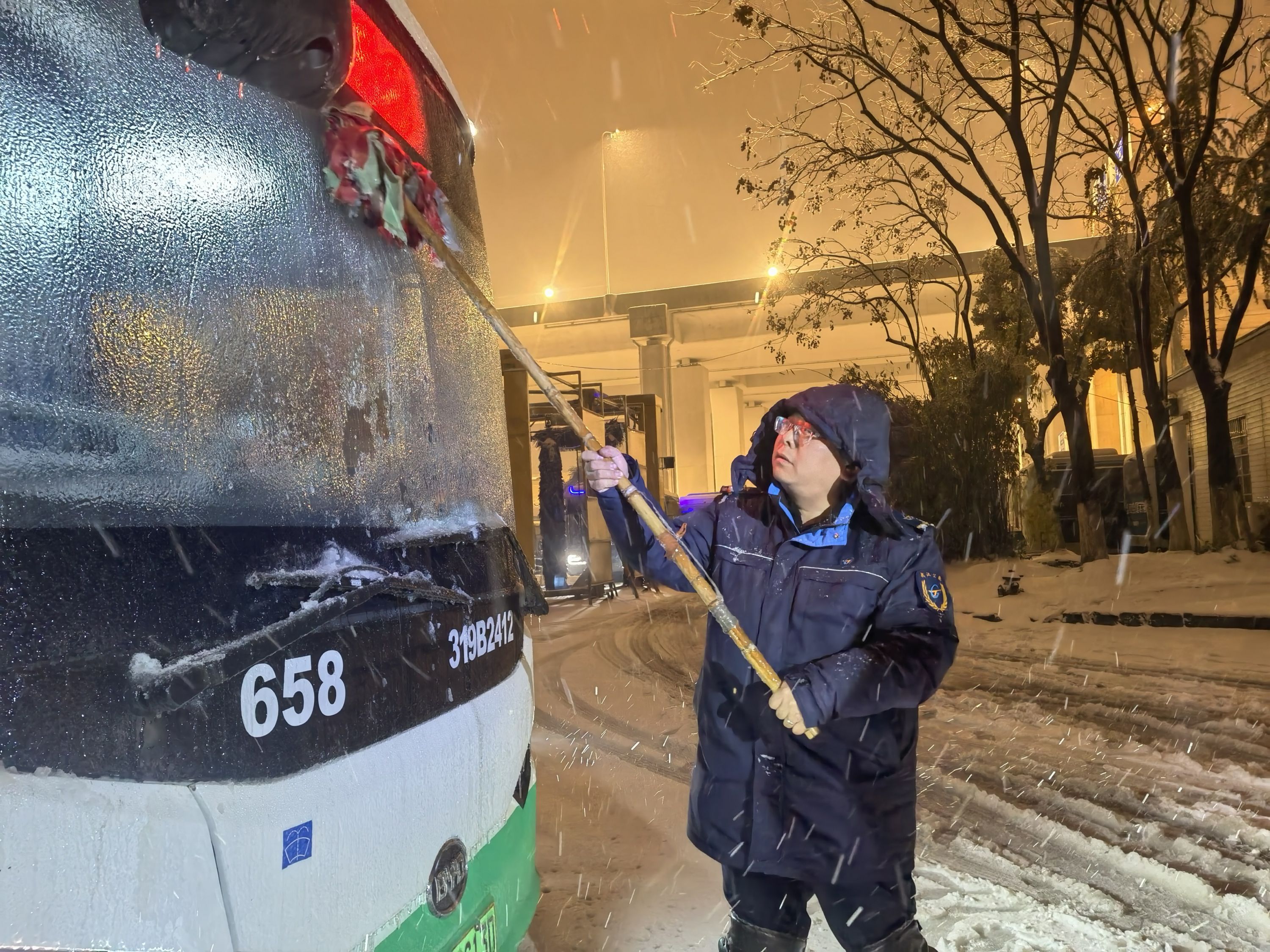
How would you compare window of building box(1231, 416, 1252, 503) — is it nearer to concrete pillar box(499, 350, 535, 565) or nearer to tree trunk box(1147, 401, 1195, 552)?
tree trunk box(1147, 401, 1195, 552)

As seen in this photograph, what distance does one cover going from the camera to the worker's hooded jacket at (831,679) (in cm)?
203

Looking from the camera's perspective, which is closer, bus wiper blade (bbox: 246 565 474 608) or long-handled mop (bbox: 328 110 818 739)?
bus wiper blade (bbox: 246 565 474 608)

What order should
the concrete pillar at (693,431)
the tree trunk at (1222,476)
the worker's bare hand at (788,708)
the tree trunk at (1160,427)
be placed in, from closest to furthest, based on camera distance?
the worker's bare hand at (788,708) < the tree trunk at (1222,476) < the tree trunk at (1160,427) < the concrete pillar at (693,431)

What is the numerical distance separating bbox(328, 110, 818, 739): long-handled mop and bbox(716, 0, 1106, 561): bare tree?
11514 mm

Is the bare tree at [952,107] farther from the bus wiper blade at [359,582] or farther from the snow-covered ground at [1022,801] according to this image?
the bus wiper blade at [359,582]

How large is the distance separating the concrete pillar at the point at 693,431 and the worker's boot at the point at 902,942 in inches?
956

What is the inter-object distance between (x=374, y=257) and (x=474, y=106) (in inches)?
545

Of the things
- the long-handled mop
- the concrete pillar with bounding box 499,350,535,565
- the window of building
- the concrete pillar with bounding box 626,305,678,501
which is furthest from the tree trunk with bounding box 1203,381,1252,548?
the long-handled mop

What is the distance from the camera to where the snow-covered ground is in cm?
309

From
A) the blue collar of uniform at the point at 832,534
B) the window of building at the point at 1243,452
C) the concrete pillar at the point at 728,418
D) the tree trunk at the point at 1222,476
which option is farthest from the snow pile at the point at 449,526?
the concrete pillar at the point at 728,418

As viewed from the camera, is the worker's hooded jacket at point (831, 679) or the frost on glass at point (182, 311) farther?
the worker's hooded jacket at point (831, 679)

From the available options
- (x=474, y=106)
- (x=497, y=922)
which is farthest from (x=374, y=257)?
(x=474, y=106)

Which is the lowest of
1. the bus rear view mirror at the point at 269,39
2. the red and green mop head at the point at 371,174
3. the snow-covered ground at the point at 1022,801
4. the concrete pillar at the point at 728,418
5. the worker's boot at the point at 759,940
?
the snow-covered ground at the point at 1022,801

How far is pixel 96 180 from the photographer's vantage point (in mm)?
1273
